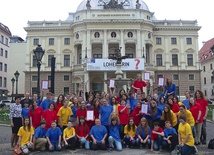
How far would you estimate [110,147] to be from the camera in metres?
10.4

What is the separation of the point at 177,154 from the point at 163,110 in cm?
209

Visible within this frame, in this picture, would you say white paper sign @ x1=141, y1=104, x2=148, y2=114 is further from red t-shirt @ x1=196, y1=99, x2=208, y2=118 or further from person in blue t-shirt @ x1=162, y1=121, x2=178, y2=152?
red t-shirt @ x1=196, y1=99, x2=208, y2=118

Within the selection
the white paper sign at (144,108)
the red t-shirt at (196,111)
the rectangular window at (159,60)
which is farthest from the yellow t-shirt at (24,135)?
the rectangular window at (159,60)

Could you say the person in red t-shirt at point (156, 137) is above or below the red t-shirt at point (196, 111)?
Answer: below

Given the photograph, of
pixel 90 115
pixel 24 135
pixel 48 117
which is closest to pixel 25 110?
pixel 48 117

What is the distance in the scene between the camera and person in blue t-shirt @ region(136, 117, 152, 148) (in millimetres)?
10375

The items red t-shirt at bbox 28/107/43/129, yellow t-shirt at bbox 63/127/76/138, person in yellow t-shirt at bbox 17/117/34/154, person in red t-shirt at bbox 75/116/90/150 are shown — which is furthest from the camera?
red t-shirt at bbox 28/107/43/129

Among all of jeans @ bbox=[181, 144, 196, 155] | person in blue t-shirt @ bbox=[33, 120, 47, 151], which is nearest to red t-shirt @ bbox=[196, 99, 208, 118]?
jeans @ bbox=[181, 144, 196, 155]

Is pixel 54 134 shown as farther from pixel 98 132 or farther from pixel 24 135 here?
pixel 98 132

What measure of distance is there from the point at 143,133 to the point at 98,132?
1755 mm

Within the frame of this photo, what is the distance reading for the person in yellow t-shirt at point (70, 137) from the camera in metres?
10.4

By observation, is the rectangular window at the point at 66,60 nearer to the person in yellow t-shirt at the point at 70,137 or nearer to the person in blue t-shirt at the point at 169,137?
the person in yellow t-shirt at the point at 70,137

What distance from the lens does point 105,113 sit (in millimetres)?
10891

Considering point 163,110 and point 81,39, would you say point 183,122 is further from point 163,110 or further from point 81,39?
point 81,39
